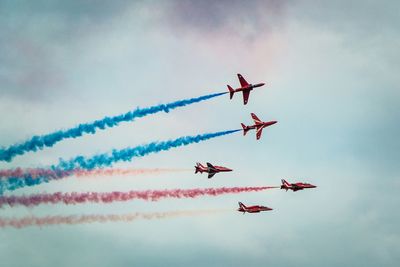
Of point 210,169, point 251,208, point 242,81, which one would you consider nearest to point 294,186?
point 251,208

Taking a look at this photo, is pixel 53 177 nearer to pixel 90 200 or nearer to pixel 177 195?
pixel 90 200

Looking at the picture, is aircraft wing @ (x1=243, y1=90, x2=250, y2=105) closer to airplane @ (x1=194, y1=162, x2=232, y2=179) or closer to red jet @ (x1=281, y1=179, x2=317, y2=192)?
airplane @ (x1=194, y1=162, x2=232, y2=179)

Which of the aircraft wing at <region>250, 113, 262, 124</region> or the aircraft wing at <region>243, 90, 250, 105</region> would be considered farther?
the aircraft wing at <region>250, 113, 262, 124</region>

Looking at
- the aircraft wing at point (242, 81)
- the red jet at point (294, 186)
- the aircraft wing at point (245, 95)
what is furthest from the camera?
the red jet at point (294, 186)

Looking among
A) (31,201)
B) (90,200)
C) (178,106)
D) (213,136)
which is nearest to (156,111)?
→ (178,106)

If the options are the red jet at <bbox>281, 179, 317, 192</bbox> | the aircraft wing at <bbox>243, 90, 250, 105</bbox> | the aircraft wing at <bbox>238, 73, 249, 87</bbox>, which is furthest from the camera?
the red jet at <bbox>281, 179, 317, 192</bbox>

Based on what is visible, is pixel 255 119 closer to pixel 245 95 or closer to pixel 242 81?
pixel 245 95

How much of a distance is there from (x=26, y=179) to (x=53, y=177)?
6051 mm

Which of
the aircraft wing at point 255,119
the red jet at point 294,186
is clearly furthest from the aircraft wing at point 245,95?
the red jet at point 294,186

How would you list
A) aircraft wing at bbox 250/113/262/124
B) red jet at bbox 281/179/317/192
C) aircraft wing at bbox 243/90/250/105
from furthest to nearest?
red jet at bbox 281/179/317/192 < aircraft wing at bbox 250/113/262/124 < aircraft wing at bbox 243/90/250/105

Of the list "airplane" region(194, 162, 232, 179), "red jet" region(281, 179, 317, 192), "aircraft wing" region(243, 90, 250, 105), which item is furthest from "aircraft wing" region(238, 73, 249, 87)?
"red jet" region(281, 179, 317, 192)

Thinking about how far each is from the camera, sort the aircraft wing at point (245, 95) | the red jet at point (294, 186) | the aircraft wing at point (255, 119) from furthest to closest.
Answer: the red jet at point (294, 186)
the aircraft wing at point (255, 119)
the aircraft wing at point (245, 95)

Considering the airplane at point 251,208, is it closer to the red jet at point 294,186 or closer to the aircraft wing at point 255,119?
the red jet at point 294,186

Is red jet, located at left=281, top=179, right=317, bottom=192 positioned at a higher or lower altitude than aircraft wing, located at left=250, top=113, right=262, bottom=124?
lower
